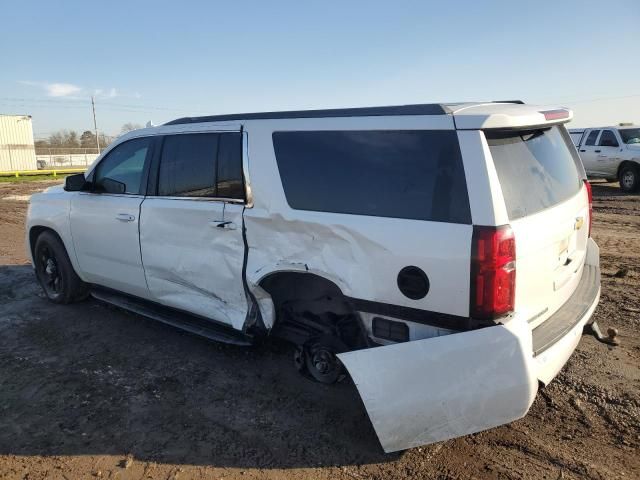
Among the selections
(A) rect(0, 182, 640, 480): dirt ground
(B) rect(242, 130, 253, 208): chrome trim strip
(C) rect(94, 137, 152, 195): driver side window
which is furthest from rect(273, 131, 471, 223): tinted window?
(C) rect(94, 137, 152, 195): driver side window

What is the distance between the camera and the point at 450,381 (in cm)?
256

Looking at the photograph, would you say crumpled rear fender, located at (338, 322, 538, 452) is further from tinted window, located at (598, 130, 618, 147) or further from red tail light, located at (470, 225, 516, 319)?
tinted window, located at (598, 130, 618, 147)

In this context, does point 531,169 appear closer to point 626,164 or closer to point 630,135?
point 626,164

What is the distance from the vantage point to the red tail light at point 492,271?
251 cm

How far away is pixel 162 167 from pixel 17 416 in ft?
7.04

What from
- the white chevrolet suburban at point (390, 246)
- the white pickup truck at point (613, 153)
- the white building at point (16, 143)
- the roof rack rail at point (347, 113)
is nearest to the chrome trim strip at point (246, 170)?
the white chevrolet suburban at point (390, 246)

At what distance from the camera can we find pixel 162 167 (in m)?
4.24

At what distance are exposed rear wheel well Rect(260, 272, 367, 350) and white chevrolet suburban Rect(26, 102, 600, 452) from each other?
0.01m

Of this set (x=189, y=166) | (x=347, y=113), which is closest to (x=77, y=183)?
(x=189, y=166)

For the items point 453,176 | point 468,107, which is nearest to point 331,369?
point 453,176

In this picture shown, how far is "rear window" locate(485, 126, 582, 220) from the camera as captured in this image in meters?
2.69

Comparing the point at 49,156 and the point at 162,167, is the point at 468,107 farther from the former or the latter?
the point at 49,156

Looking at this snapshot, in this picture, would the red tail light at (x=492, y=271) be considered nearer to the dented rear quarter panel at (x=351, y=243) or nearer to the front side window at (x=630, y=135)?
the dented rear quarter panel at (x=351, y=243)

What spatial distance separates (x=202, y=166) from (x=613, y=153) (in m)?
15.7
